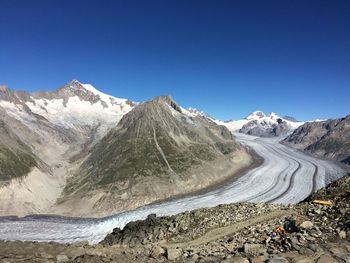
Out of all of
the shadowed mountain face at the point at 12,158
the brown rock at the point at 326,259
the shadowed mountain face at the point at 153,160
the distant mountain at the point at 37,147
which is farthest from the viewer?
the shadowed mountain face at the point at 153,160

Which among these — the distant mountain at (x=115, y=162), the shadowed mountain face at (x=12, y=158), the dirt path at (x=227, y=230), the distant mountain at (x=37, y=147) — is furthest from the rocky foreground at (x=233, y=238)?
the shadowed mountain face at (x=12, y=158)

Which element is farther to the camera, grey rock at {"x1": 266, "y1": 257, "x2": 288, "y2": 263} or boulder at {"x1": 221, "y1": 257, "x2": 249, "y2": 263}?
boulder at {"x1": 221, "y1": 257, "x2": 249, "y2": 263}

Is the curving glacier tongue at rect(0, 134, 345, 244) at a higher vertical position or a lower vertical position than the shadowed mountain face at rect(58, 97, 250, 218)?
lower

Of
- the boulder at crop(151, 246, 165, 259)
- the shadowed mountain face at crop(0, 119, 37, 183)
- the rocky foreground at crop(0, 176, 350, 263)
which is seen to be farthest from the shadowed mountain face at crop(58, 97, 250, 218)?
the boulder at crop(151, 246, 165, 259)

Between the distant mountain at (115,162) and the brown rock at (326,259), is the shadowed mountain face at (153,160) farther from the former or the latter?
the brown rock at (326,259)

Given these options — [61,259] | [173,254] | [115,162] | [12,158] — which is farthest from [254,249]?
[115,162]

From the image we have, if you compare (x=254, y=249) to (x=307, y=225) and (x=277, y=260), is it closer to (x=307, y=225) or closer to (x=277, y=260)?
(x=277, y=260)

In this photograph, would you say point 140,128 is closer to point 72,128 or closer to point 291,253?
point 72,128

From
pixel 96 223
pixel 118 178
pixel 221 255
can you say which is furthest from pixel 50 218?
pixel 221 255

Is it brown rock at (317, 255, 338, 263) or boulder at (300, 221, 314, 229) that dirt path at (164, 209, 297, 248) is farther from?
brown rock at (317, 255, 338, 263)
